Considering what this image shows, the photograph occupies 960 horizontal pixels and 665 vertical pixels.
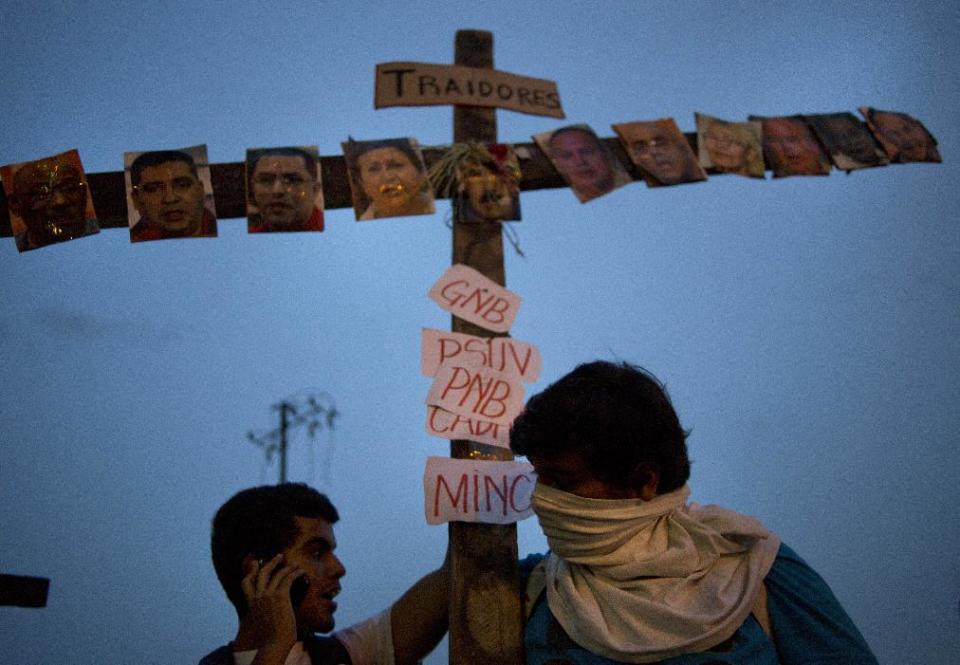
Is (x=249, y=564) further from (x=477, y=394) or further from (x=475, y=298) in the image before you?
(x=475, y=298)

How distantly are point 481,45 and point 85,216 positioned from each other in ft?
4.65

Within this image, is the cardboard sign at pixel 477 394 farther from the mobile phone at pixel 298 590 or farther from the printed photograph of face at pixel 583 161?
the printed photograph of face at pixel 583 161

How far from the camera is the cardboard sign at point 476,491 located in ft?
6.68

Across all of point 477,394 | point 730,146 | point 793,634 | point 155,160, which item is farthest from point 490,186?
point 793,634

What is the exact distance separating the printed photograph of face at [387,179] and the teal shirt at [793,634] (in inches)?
54.5

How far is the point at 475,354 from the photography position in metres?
2.28

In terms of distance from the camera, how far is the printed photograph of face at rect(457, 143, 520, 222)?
2.43m

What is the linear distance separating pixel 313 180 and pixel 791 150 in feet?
5.47

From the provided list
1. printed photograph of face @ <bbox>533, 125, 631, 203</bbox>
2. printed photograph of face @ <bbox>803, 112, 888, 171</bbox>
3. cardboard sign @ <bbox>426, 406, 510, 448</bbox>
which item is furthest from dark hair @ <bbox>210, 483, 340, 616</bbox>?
printed photograph of face @ <bbox>803, 112, 888, 171</bbox>

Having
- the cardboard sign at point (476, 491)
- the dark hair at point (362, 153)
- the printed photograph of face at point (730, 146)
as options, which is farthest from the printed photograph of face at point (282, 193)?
the printed photograph of face at point (730, 146)

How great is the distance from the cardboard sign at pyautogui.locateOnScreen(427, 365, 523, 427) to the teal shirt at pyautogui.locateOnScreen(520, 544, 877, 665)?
71cm

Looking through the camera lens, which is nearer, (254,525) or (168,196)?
(254,525)

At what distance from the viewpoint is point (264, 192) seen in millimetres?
2385

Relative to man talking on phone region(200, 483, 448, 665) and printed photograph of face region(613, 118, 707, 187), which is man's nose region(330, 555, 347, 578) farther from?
printed photograph of face region(613, 118, 707, 187)
